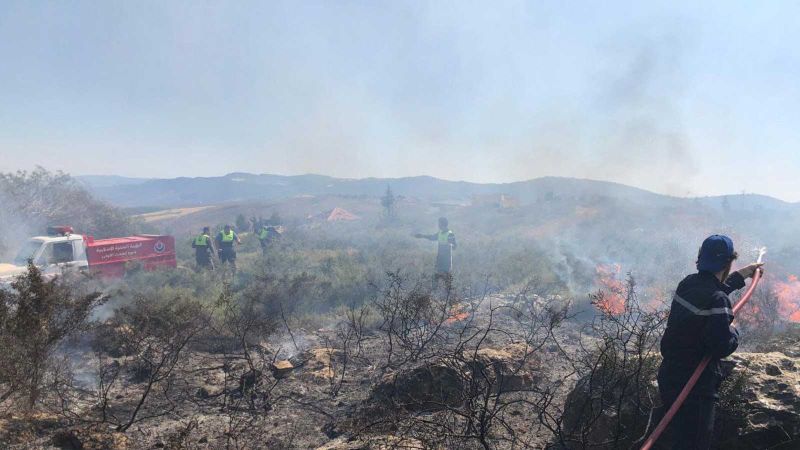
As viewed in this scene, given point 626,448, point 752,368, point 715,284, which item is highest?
point 715,284

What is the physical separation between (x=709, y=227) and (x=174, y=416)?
1251 inches

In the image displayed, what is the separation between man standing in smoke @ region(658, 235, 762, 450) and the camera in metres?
2.83

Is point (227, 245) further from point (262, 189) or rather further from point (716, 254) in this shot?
point (262, 189)

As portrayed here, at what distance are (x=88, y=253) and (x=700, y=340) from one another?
48.1 feet

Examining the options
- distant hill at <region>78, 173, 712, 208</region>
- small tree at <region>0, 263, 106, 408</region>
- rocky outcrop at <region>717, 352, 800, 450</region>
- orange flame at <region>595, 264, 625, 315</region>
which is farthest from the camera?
distant hill at <region>78, 173, 712, 208</region>

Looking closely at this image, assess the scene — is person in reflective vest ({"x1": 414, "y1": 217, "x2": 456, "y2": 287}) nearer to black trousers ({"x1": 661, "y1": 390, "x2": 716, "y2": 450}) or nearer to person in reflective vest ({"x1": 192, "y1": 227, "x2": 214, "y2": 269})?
person in reflective vest ({"x1": 192, "y1": 227, "x2": 214, "y2": 269})

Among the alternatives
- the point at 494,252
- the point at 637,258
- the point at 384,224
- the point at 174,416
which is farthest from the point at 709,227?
the point at 174,416

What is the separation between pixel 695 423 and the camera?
292 cm

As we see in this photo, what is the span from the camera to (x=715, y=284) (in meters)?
3.01

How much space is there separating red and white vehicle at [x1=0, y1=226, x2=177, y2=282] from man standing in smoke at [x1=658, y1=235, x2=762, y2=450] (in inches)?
479

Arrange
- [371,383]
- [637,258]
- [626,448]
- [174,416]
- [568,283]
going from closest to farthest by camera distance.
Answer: [626,448], [174,416], [371,383], [568,283], [637,258]

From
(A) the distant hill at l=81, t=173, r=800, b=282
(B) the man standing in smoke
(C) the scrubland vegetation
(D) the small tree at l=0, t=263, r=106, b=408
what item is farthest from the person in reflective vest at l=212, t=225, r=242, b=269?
(B) the man standing in smoke

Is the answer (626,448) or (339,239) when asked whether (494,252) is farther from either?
(626,448)

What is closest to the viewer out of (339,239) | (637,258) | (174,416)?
(174,416)
